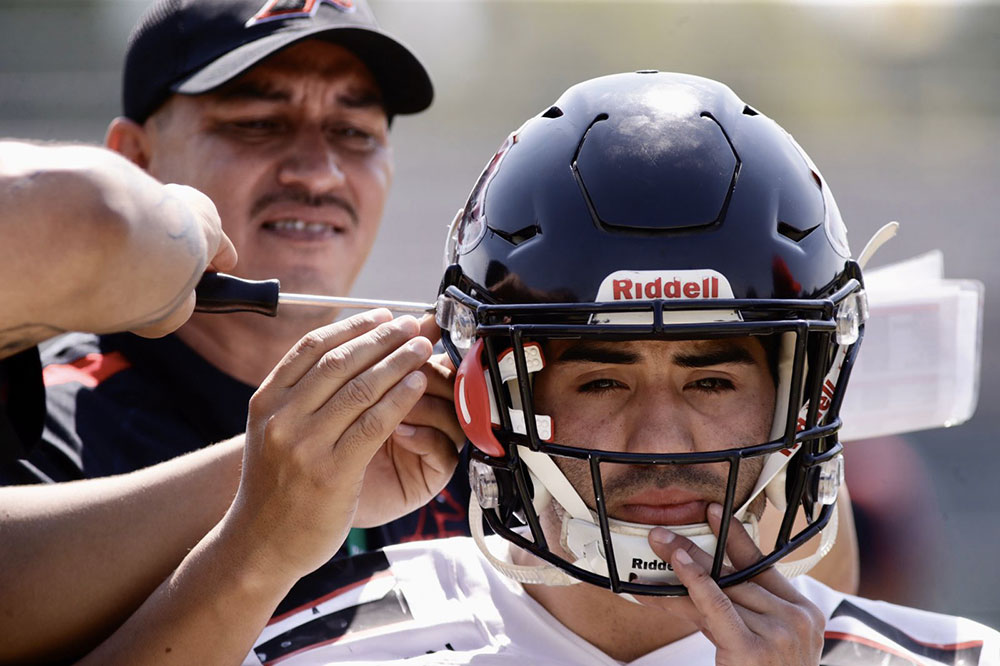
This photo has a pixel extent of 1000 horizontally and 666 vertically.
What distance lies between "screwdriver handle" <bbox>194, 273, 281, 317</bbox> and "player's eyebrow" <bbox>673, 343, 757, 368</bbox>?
24.7 inches

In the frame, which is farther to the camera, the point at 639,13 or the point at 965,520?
the point at 639,13

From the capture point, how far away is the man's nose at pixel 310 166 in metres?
2.83

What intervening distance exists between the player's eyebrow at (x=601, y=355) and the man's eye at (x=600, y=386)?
4cm

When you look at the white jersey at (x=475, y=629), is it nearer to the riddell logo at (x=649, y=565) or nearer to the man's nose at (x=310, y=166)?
the riddell logo at (x=649, y=565)

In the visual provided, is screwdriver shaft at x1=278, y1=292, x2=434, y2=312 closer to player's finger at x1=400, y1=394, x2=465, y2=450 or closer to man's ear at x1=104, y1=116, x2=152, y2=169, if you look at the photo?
player's finger at x1=400, y1=394, x2=465, y2=450

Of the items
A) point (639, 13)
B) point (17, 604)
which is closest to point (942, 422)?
point (17, 604)

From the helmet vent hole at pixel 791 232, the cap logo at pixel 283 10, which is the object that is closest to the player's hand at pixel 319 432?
the helmet vent hole at pixel 791 232

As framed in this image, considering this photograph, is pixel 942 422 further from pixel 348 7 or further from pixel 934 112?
pixel 934 112

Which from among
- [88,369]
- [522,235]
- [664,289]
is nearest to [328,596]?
[522,235]

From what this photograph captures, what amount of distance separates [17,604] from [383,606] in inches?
24.0

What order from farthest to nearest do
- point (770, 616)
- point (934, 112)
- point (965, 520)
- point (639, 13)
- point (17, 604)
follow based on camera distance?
1. point (934, 112)
2. point (639, 13)
3. point (965, 520)
4. point (17, 604)
5. point (770, 616)

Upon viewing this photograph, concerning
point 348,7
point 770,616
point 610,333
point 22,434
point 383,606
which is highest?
point 348,7

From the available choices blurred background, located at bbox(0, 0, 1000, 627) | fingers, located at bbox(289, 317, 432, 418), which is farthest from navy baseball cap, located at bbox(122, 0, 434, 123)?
blurred background, located at bbox(0, 0, 1000, 627)

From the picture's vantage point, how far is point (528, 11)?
40.2ft
